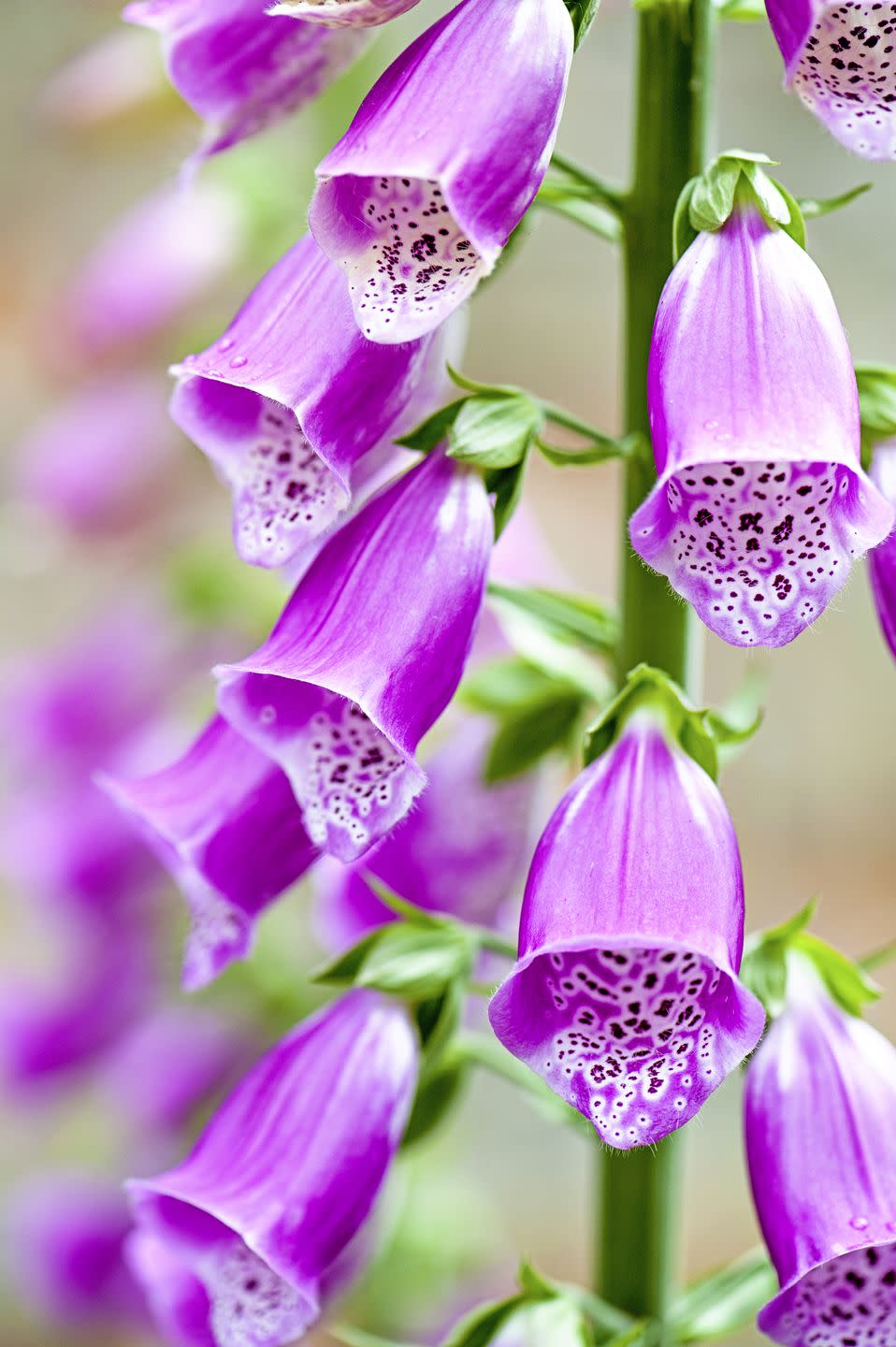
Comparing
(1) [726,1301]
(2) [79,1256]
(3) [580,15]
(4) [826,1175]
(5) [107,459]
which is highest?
(3) [580,15]

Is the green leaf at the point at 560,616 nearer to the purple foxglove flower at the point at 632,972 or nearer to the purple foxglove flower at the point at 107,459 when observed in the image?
the purple foxglove flower at the point at 632,972

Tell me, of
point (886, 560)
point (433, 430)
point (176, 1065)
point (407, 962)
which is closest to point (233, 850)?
point (407, 962)

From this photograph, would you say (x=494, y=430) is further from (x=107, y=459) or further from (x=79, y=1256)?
(x=79, y=1256)

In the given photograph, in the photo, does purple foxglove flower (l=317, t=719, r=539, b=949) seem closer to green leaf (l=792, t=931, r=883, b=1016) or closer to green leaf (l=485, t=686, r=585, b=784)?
green leaf (l=485, t=686, r=585, b=784)

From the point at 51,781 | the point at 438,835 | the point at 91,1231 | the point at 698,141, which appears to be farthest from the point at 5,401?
the point at 698,141

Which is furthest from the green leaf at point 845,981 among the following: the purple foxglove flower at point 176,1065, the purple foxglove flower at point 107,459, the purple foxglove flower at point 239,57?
the purple foxglove flower at point 107,459

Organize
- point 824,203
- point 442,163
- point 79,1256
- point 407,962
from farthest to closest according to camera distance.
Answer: point 79,1256 → point 407,962 → point 824,203 → point 442,163

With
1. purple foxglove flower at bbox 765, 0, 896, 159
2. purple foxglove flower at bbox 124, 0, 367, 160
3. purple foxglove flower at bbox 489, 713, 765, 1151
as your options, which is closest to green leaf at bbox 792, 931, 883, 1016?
purple foxglove flower at bbox 489, 713, 765, 1151
